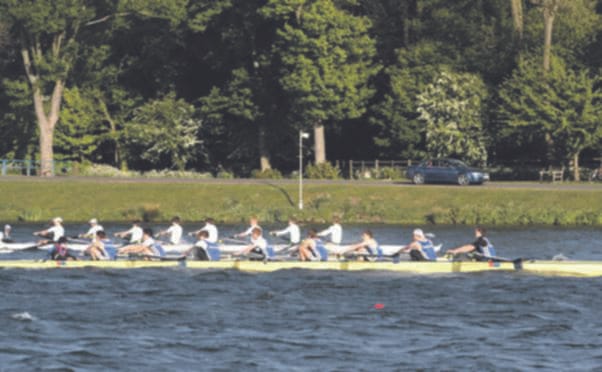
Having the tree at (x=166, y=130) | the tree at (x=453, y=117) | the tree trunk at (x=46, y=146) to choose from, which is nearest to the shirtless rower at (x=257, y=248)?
the tree at (x=453, y=117)

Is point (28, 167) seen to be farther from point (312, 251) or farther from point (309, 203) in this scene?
point (312, 251)

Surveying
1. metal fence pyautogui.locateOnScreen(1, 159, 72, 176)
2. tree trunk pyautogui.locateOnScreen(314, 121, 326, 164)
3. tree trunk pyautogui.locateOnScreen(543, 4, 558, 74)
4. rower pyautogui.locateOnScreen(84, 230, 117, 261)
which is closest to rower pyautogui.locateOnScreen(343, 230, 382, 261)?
rower pyautogui.locateOnScreen(84, 230, 117, 261)

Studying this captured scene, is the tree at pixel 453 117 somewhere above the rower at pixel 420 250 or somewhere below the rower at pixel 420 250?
above


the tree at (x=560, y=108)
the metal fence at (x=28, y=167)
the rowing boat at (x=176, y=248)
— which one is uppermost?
the tree at (x=560, y=108)

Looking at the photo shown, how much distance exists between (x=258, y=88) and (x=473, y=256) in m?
47.4

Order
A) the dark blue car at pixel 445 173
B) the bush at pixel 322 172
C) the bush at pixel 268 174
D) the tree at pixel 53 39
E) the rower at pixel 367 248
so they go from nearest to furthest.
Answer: the rower at pixel 367 248 < the dark blue car at pixel 445 173 < the tree at pixel 53 39 < the bush at pixel 322 172 < the bush at pixel 268 174

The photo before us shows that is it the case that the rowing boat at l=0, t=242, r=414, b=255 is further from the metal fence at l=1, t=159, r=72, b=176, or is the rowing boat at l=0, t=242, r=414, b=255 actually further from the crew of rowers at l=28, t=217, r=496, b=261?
the metal fence at l=1, t=159, r=72, b=176

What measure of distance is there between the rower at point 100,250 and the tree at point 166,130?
47.0m

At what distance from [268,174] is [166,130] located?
34.9 ft

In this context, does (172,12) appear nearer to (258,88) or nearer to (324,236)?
(258,88)

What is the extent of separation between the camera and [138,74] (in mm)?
96250

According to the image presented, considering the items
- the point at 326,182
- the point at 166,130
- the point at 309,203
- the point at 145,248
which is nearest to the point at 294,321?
the point at 145,248

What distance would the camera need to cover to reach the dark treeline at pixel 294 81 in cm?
8306

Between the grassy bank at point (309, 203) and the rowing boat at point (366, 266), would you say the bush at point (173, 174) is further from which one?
the rowing boat at point (366, 266)
